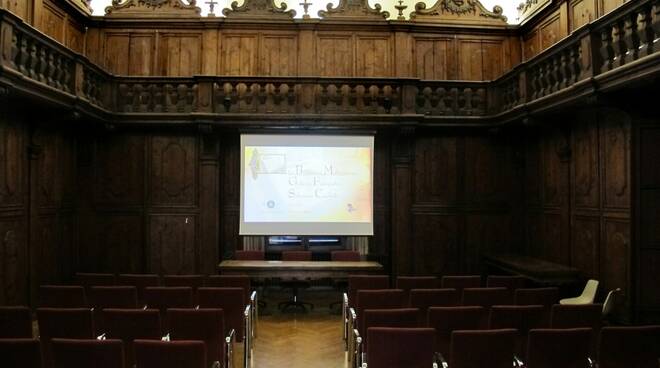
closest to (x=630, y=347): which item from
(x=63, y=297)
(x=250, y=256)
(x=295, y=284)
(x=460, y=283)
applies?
(x=460, y=283)

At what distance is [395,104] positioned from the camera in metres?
8.52

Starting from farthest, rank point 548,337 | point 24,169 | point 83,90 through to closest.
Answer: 1. point 83,90
2. point 24,169
3. point 548,337

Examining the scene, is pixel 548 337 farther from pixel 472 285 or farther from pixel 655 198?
pixel 655 198

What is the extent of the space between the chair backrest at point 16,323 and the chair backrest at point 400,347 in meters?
2.99

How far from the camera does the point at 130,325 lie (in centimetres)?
397

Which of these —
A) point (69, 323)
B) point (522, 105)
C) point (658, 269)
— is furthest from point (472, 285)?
point (69, 323)

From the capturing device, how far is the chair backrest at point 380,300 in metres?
4.95

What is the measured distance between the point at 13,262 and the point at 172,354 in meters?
4.63

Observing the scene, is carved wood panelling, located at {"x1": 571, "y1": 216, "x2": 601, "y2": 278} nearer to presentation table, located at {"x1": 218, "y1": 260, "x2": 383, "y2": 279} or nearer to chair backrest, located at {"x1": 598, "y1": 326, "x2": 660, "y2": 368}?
presentation table, located at {"x1": 218, "y1": 260, "x2": 383, "y2": 279}

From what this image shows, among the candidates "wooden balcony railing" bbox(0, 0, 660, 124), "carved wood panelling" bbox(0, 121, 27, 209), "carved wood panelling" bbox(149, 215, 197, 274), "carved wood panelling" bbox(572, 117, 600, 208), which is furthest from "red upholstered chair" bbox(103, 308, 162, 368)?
"carved wood panelling" bbox(572, 117, 600, 208)

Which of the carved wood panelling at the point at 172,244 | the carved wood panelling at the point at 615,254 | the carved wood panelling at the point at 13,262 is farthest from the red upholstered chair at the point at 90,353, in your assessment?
the carved wood panelling at the point at 615,254

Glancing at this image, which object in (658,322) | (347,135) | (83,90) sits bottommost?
(658,322)

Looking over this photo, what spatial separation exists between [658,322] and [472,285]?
231 cm

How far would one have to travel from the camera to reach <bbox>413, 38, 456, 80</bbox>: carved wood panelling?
31.4 feet
